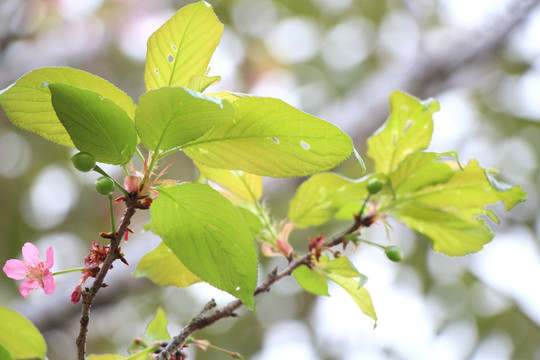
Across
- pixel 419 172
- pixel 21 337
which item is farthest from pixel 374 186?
pixel 21 337

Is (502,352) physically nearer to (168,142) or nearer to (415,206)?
(415,206)

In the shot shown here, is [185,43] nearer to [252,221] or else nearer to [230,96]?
[230,96]

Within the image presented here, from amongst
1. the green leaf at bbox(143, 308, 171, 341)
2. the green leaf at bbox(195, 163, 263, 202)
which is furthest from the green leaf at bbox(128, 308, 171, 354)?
the green leaf at bbox(195, 163, 263, 202)

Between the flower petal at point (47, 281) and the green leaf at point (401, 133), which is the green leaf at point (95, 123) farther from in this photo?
the green leaf at point (401, 133)

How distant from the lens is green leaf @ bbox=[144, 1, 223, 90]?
28cm

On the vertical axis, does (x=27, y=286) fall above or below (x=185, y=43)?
below

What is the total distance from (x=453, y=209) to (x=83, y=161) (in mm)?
267

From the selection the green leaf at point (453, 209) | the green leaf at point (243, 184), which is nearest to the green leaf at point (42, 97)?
the green leaf at point (243, 184)

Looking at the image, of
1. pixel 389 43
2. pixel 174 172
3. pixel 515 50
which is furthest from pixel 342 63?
pixel 174 172

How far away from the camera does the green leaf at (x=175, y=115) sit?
22 cm

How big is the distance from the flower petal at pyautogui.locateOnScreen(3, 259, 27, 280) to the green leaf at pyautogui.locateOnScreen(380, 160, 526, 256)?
0.81 ft

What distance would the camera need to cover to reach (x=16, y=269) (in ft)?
0.96

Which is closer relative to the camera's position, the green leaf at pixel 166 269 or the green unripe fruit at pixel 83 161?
the green unripe fruit at pixel 83 161

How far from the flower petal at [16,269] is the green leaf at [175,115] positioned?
0.11 metres
